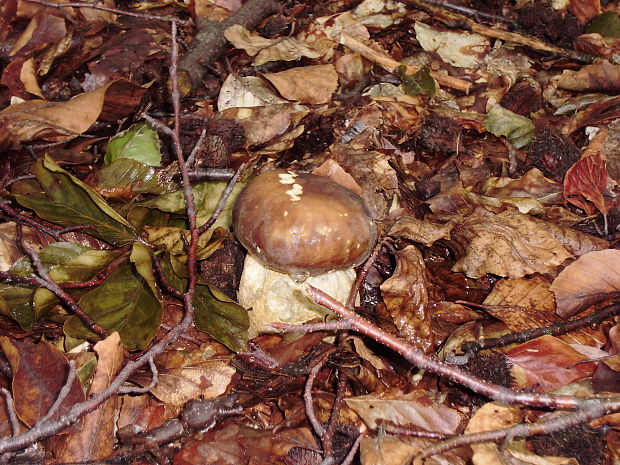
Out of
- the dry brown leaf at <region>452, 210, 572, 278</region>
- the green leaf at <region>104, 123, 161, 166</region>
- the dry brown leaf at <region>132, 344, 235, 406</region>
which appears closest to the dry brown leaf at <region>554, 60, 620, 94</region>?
the dry brown leaf at <region>452, 210, 572, 278</region>

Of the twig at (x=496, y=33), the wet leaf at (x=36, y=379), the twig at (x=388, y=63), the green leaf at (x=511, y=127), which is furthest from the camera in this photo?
the twig at (x=496, y=33)

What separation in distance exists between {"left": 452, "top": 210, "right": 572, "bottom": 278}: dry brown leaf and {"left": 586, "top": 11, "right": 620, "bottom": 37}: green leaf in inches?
72.1

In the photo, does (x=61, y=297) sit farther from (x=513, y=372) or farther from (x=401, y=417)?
(x=513, y=372)

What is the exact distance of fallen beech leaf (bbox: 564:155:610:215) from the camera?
2.21 meters

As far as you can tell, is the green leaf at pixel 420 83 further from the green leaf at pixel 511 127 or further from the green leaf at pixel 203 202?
the green leaf at pixel 203 202

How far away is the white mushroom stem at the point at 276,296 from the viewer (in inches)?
75.7

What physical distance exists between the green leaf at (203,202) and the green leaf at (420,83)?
1168 mm

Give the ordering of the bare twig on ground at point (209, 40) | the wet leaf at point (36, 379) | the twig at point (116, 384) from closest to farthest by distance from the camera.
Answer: the twig at point (116, 384) → the wet leaf at point (36, 379) → the bare twig on ground at point (209, 40)

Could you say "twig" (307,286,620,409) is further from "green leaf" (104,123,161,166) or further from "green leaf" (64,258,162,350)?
"green leaf" (104,123,161,166)

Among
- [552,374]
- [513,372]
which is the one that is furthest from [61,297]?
[552,374]

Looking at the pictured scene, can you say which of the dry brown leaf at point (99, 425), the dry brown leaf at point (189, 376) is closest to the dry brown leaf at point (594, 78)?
the dry brown leaf at point (189, 376)

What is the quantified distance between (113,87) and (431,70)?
1.78 metres

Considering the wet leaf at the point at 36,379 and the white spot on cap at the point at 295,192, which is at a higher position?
the white spot on cap at the point at 295,192

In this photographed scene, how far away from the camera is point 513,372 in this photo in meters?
1.72
